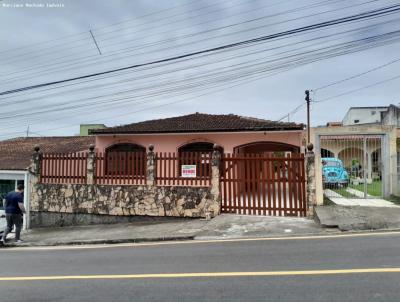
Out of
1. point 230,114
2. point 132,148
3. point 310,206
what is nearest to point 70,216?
point 132,148

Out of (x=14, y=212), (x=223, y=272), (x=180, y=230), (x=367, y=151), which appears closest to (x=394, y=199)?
(x=367, y=151)

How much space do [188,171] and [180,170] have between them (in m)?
0.27

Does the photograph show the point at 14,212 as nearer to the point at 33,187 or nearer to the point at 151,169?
the point at 33,187

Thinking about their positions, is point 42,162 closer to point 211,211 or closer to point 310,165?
point 211,211

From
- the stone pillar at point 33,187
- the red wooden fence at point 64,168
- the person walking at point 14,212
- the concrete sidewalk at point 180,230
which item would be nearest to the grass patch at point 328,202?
the concrete sidewalk at point 180,230

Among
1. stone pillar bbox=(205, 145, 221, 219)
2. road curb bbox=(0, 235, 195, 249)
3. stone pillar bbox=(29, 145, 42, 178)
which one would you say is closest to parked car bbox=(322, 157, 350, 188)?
stone pillar bbox=(205, 145, 221, 219)

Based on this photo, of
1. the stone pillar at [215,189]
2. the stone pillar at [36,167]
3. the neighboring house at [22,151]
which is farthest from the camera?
the neighboring house at [22,151]

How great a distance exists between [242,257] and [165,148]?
45.8ft

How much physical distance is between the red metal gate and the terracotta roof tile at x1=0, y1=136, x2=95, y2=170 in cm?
996

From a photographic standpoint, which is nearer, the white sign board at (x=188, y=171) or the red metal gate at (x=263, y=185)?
the red metal gate at (x=263, y=185)

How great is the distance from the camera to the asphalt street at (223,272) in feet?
16.5

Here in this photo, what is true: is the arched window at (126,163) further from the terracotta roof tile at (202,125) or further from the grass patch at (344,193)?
the grass patch at (344,193)

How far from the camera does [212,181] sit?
12758mm

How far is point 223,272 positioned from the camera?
241 inches
